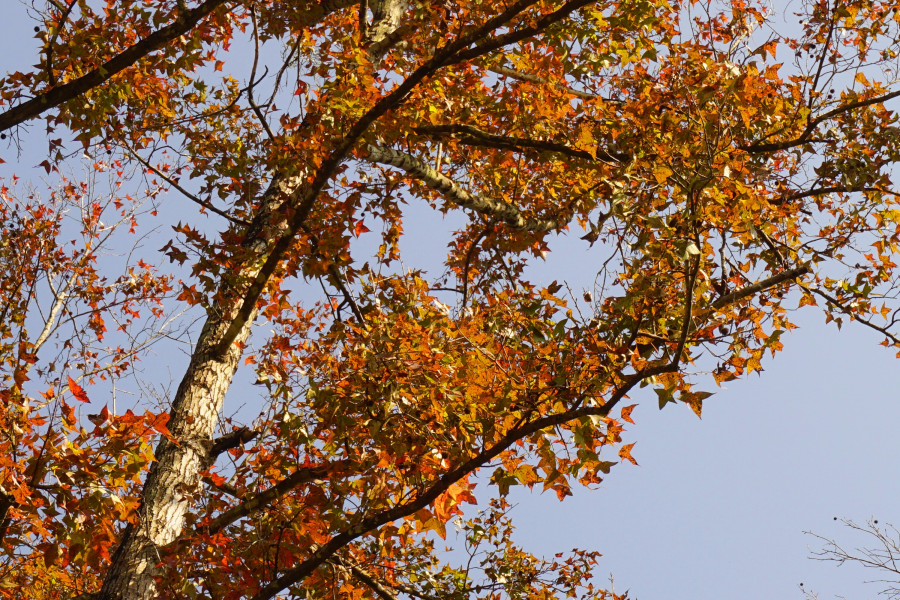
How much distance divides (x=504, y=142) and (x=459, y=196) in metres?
1.34

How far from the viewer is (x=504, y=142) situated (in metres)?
5.60

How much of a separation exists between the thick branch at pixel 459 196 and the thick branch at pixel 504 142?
706 mm

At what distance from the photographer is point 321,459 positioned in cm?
460

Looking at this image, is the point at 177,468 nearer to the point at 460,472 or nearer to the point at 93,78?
the point at 460,472

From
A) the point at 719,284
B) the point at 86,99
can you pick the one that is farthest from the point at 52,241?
the point at 719,284

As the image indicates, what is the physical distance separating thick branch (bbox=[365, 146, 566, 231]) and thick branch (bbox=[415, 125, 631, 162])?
706 mm

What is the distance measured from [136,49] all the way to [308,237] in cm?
191

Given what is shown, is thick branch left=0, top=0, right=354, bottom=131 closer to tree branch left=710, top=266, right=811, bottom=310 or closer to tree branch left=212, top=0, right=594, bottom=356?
tree branch left=212, top=0, right=594, bottom=356

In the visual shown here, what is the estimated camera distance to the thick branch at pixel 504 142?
528 centimetres

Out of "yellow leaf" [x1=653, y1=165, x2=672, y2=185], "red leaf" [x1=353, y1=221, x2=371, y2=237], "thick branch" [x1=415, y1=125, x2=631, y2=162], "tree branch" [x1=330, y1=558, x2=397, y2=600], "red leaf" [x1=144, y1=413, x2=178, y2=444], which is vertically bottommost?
"tree branch" [x1=330, y1=558, x2=397, y2=600]

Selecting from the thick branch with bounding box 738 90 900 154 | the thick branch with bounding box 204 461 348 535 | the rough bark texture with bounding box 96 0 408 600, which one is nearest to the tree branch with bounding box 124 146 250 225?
the rough bark texture with bounding box 96 0 408 600

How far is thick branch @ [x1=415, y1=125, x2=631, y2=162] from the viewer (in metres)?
5.28

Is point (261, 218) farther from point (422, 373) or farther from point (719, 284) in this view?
point (719, 284)

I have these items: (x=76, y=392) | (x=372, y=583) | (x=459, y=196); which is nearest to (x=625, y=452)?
(x=372, y=583)
